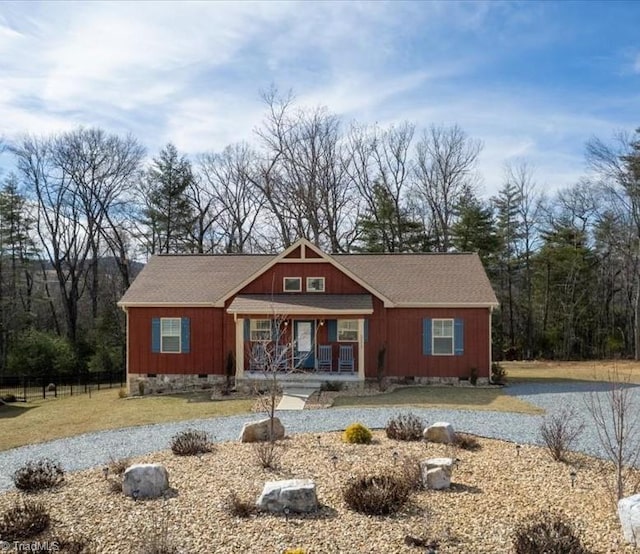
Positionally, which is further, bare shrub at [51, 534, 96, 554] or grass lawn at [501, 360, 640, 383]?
grass lawn at [501, 360, 640, 383]

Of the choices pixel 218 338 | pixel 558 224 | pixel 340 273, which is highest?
pixel 558 224

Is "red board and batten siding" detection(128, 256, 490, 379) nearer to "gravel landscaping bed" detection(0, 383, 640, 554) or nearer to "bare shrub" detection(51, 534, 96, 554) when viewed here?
"gravel landscaping bed" detection(0, 383, 640, 554)

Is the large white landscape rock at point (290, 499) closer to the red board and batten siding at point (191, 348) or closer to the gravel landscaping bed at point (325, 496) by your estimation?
the gravel landscaping bed at point (325, 496)

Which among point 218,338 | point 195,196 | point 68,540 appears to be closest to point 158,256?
point 218,338

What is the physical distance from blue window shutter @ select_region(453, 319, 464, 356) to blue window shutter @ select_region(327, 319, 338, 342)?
405 centimetres

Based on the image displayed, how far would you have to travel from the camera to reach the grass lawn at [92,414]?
13492 millimetres

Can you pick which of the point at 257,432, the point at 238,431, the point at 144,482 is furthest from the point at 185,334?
the point at 144,482

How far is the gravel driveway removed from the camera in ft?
34.3

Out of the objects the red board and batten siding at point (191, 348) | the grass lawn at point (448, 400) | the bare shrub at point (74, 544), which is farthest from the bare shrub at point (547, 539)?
the red board and batten siding at point (191, 348)

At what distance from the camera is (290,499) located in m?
7.02

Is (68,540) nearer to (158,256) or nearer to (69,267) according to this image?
(158,256)

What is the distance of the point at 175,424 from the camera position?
13352mm

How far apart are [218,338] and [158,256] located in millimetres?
5713

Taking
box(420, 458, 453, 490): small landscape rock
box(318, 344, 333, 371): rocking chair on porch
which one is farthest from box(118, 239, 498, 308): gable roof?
box(420, 458, 453, 490): small landscape rock
